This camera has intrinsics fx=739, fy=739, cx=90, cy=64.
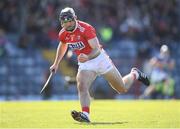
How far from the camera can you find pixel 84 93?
47.9 feet

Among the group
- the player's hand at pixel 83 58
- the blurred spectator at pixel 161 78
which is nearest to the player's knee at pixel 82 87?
the player's hand at pixel 83 58

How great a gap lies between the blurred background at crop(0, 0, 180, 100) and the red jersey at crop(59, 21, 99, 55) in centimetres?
1342

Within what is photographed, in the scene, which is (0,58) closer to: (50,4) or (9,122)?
(50,4)

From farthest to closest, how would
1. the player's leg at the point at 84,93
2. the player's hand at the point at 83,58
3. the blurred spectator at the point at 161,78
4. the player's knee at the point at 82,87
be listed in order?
the blurred spectator at the point at 161,78, the player's hand at the point at 83,58, the player's knee at the point at 82,87, the player's leg at the point at 84,93

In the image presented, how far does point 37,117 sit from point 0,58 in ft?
47.5

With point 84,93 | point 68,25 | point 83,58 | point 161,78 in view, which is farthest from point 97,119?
point 161,78

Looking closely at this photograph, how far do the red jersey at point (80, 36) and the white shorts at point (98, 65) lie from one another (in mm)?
239

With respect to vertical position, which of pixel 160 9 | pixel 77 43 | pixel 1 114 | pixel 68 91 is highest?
pixel 77 43

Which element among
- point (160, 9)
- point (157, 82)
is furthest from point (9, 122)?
point (160, 9)

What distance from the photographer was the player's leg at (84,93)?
14125mm

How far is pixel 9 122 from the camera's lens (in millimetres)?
14250

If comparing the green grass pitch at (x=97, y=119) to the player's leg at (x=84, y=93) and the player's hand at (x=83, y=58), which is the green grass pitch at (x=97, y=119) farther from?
the player's hand at (x=83, y=58)

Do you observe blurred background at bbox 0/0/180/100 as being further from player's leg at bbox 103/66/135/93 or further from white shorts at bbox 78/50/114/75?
white shorts at bbox 78/50/114/75

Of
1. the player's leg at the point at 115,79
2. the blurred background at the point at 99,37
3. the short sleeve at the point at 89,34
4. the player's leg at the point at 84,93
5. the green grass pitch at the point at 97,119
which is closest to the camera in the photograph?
the green grass pitch at the point at 97,119
